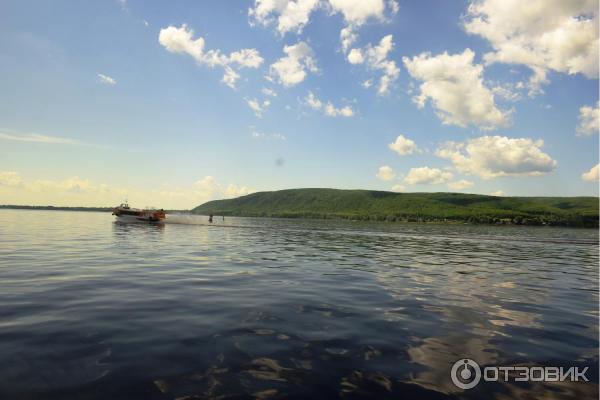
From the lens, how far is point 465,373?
9031 millimetres

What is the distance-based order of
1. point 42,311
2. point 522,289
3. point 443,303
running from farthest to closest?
point 522,289 < point 443,303 < point 42,311

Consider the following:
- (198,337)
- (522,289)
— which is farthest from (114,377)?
(522,289)

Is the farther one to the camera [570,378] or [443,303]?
[443,303]

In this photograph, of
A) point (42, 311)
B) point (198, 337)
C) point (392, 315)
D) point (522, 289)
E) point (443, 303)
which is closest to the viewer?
point (198, 337)

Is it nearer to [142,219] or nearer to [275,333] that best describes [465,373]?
[275,333]

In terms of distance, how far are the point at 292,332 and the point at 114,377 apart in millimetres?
5448

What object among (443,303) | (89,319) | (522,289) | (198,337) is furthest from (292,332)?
(522,289)

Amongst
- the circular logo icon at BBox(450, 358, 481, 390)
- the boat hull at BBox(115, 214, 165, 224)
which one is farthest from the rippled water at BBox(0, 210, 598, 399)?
the boat hull at BBox(115, 214, 165, 224)

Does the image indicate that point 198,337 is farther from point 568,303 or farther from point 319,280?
point 568,303

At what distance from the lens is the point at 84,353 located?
937cm

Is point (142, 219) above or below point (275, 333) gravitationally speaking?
above

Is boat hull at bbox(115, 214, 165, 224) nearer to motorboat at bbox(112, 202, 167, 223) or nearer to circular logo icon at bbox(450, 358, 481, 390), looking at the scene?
motorboat at bbox(112, 202, 167, 223)

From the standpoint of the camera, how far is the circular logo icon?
27.7 ft

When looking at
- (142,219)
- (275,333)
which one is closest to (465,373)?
(275,333)
